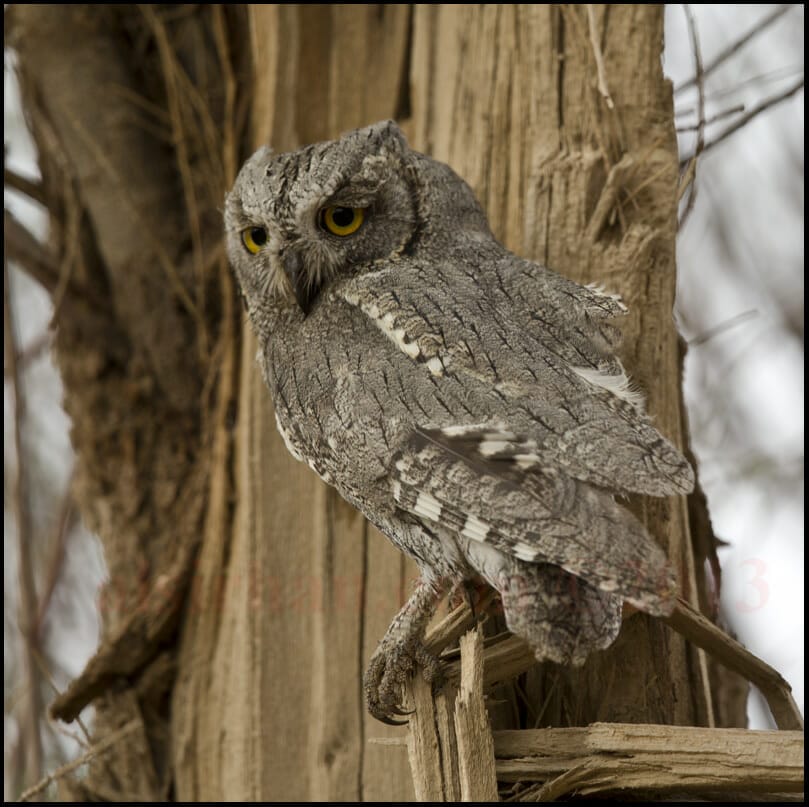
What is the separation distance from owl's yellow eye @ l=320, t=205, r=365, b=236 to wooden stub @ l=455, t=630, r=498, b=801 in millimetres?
920

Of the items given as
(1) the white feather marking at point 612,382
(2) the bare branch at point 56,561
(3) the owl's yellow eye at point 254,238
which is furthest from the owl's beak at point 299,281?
(2) the bare branch at point 56,561

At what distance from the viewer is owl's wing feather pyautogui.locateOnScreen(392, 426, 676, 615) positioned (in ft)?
4.99

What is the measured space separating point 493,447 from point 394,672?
0.58 metres

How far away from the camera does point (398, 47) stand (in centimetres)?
313

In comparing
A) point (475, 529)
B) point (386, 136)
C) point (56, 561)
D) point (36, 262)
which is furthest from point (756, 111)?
point (56, 561)

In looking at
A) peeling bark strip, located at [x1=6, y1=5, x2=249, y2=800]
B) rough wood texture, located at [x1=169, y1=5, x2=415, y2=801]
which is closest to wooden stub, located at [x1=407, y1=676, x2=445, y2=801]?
rough wood texture, located at [x1=169, y1=5, x2=415, y2=801]

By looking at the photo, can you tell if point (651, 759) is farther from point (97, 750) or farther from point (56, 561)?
point (56, 561)

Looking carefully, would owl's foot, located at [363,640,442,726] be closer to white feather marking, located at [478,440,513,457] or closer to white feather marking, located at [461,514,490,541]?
white feather marking, located at [461,514,490,541]

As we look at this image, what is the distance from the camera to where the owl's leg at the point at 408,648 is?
195 centimetres

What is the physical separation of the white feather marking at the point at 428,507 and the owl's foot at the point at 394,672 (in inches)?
14.4

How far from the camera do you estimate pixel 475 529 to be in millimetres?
1643

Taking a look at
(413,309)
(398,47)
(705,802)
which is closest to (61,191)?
(398,47)

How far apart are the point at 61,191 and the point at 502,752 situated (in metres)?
2.63

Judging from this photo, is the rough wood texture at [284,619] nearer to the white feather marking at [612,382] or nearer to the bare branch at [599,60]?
the bare branch at [599,60]
